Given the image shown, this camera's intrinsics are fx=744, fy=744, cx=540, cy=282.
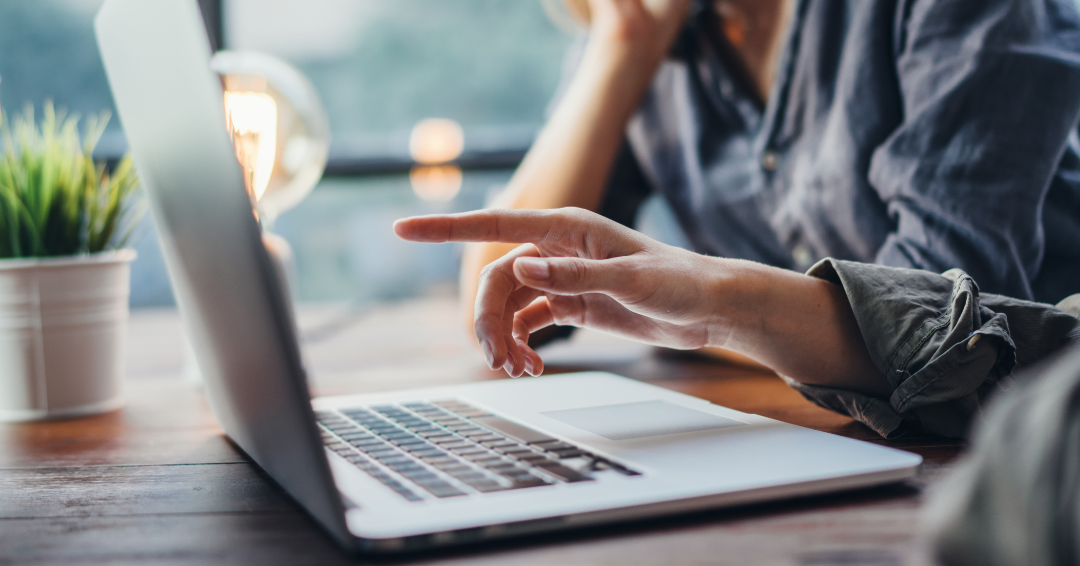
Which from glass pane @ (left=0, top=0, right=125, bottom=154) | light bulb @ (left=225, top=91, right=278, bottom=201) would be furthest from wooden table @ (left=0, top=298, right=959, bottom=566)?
glass pane @ (left=0, top=0, right=125, bottom=154)

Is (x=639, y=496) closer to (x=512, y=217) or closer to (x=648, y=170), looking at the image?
(x=512, y=217)

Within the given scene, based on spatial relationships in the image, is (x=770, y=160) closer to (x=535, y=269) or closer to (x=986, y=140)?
(x=986, y=140)

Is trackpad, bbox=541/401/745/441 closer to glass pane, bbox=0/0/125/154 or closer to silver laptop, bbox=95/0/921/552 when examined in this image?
silver laptop, bbox=95/0/921/552

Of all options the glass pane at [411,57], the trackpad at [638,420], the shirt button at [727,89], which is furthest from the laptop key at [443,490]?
the glass pane at [411,57]

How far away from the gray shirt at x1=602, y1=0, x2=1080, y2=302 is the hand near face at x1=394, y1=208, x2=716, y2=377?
28 cm

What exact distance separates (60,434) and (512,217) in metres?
0.42

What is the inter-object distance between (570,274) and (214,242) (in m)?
0.20

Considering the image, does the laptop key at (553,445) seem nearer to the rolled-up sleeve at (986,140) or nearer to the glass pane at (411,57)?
the rolled-up sleeve at (986,140)

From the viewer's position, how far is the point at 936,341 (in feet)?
1.67

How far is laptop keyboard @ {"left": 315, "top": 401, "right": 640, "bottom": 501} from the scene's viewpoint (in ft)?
1.20

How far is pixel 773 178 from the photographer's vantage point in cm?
93

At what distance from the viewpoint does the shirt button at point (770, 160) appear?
3.03 feet

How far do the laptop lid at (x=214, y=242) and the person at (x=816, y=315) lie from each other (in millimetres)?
145

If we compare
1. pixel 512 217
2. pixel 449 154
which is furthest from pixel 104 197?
pixel 449 154
